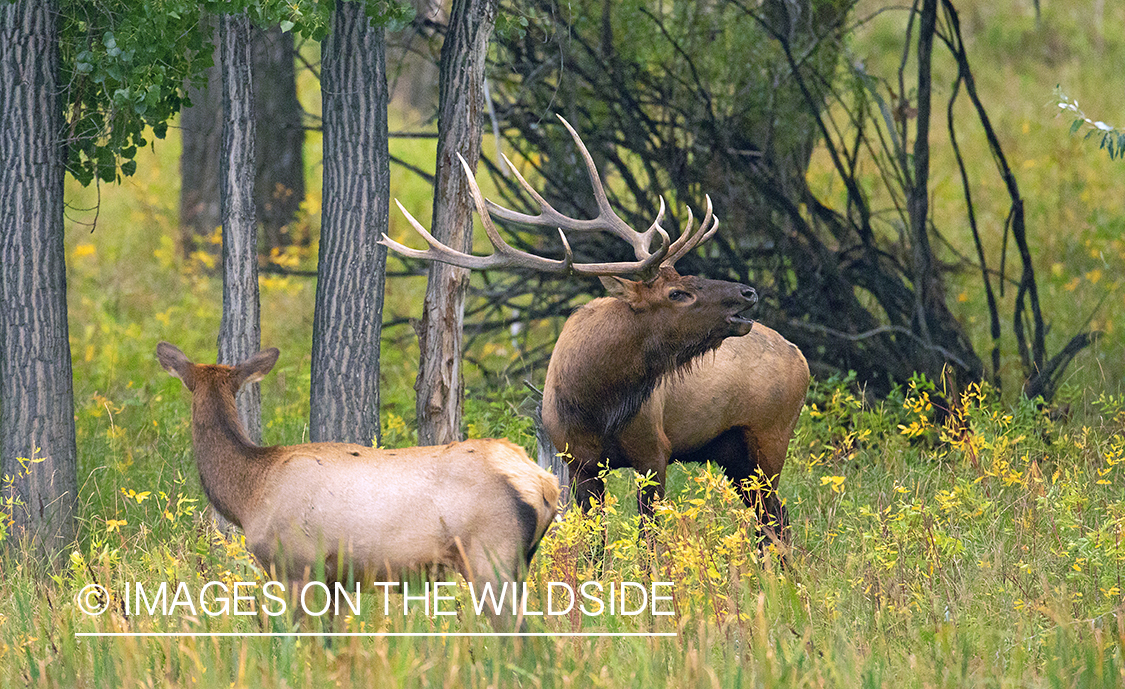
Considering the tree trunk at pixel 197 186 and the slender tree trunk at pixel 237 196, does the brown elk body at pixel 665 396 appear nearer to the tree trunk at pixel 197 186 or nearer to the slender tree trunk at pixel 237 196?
the slender tree trunk at pixel 237 196

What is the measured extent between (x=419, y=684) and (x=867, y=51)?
51.7 ft

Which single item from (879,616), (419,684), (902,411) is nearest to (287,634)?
(419,684)

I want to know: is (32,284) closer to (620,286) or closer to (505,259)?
(505,259)

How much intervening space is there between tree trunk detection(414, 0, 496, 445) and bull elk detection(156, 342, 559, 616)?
6.13 feet

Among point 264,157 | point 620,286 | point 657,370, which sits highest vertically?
point 264,157

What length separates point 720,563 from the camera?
500 cm

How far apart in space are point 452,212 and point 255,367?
195 cm

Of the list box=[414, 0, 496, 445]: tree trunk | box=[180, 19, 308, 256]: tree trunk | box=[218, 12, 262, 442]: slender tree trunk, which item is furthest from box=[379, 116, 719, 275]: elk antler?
box=[180, 19, 308, 256]: tree trunk

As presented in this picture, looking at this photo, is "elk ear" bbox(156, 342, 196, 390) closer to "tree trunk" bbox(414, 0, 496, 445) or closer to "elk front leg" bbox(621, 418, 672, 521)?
"tree trunk" bbox(414, 0, 496, 445)

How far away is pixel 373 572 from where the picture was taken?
14.4 feet

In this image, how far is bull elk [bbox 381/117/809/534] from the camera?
580 centimetres

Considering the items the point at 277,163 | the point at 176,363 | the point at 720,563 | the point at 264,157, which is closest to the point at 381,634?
the point at 176,363

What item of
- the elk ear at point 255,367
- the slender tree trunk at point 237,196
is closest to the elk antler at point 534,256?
the slender tree trunk at point 237,196

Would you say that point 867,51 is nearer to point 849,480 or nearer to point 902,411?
point 902,411
